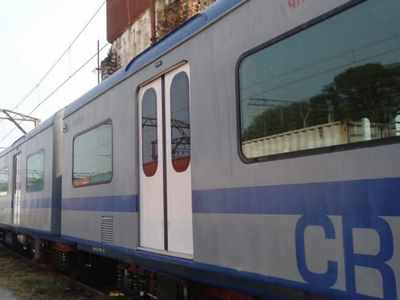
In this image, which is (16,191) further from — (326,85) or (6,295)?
(326,85)

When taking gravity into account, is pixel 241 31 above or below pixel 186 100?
above

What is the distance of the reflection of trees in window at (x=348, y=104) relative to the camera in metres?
2.80

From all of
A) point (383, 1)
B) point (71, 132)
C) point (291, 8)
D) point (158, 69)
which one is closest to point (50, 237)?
point (71, 132)

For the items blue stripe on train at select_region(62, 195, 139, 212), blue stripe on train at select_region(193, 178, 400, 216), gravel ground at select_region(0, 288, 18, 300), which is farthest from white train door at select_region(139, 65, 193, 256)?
gravel ground at select_region(0, 288, 18, 300)

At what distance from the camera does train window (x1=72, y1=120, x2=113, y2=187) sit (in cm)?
673

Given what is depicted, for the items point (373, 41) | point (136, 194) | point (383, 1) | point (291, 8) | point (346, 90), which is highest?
point (291, 8)

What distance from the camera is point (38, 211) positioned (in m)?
10.7

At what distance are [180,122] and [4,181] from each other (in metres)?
12.1

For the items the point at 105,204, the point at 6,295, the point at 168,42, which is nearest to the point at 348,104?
the point at 168,42

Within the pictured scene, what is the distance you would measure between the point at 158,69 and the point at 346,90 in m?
2.72

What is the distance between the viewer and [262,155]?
3.72m

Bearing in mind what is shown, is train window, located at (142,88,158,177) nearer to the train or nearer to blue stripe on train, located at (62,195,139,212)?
the train

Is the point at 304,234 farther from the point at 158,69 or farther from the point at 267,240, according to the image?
the point at 158,69

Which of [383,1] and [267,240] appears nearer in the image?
[383,1]
